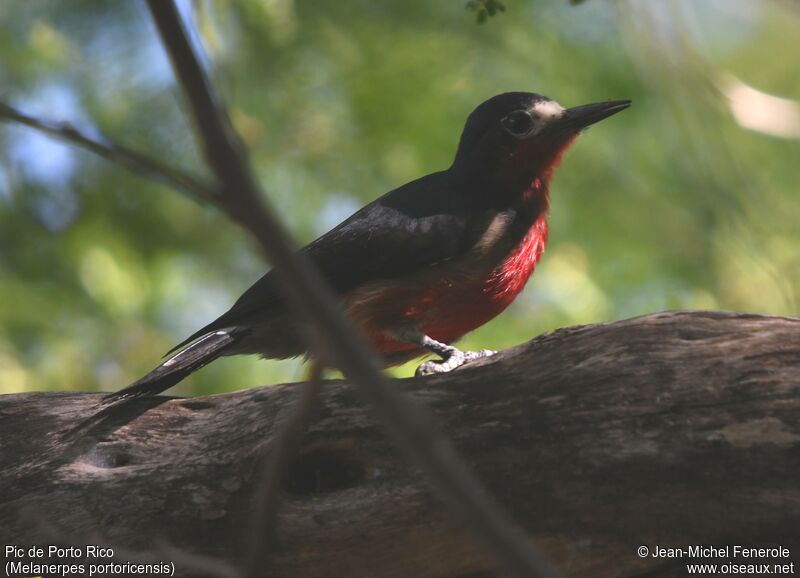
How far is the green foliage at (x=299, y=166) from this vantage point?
5715 mm

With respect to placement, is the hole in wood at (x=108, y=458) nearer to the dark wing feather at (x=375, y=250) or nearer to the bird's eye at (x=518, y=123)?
the dark wing feather at (x=375, y=250)

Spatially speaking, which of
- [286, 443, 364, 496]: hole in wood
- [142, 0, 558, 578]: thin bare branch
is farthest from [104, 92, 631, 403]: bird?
[142, 0, 558, 578]: thin bare branch

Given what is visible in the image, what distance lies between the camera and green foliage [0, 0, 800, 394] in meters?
5.71

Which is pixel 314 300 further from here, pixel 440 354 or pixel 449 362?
pixel 440 354

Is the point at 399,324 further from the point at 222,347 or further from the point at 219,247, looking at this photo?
the point at 219,247

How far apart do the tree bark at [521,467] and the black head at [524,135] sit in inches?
62.7

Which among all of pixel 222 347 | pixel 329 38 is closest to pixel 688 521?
pixel 222 347

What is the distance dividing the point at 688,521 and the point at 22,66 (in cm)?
468

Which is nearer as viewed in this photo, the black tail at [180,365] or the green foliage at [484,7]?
the green foliage at [484,7]

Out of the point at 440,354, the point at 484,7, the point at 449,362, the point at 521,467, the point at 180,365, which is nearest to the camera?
the point at 484,7

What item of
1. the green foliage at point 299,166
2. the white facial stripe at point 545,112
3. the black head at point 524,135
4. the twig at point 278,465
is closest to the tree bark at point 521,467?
the twig at point 278,465

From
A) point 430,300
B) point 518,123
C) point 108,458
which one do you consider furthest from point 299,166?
point 108,458

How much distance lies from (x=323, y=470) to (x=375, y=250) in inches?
52.1

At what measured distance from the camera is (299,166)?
6.39 metres
